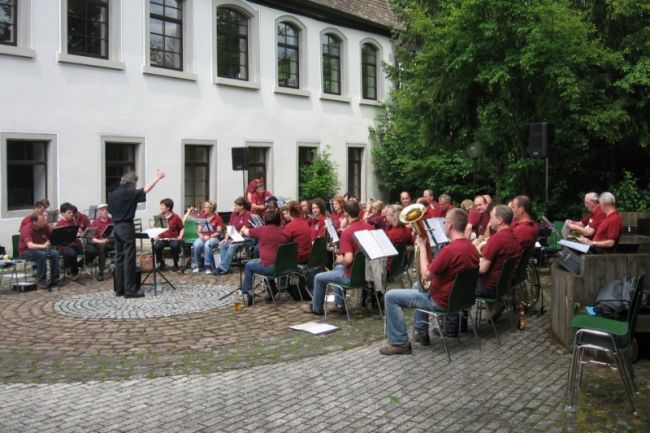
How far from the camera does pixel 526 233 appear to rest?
896cm

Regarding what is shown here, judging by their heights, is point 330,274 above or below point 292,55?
below

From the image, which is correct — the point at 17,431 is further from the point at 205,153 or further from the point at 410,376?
the point at 205,153

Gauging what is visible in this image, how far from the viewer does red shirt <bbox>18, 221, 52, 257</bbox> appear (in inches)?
456

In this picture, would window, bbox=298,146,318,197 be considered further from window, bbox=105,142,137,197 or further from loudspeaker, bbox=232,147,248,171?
window, bbox=105,142,137,197

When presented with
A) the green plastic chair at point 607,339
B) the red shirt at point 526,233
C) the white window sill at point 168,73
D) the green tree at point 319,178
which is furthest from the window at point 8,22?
the green plastic chair at point 607,339

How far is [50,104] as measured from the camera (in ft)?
51.8

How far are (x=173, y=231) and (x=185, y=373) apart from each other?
7758 mm

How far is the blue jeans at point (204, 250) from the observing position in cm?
1359

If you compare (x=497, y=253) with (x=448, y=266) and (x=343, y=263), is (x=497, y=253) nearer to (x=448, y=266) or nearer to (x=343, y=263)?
(x=448, y=266)

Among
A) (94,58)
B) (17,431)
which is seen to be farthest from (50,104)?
(17,431)

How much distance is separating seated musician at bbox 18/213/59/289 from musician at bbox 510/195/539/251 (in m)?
7.57

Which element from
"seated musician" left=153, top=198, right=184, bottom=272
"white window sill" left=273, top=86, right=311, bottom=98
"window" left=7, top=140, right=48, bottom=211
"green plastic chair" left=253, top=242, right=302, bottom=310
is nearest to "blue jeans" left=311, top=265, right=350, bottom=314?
"green plastic chair" left=253, top=242, right=302, bottom=310

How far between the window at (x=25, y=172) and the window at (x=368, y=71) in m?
12.3

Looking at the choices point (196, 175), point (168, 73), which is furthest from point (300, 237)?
point (196, 175)
